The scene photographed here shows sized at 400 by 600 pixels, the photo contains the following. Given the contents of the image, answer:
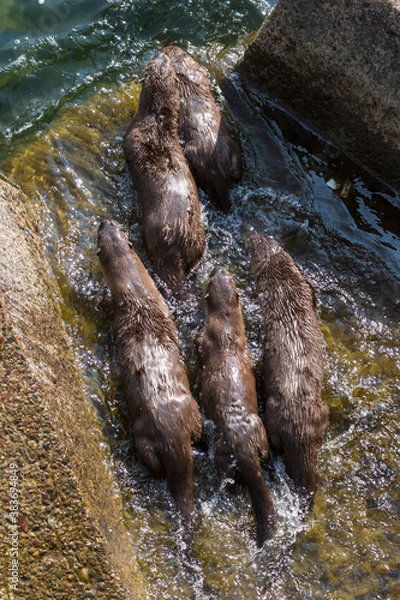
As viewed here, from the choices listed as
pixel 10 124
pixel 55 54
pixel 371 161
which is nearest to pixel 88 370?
pixel 10 124

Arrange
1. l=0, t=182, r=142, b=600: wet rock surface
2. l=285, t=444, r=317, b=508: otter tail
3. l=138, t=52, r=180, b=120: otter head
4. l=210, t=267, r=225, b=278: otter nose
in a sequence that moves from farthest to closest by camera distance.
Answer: l=138, t=52, r=180, b=120: otter head
l=210, t=267, r=225, b=278: otter nose
l=285, t=444, r=317, b=508: otter tail
l=0, t=182, r=142, b=600: wet rock surface

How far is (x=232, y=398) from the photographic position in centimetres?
393

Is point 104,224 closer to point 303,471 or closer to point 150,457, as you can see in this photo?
→ point 150,457

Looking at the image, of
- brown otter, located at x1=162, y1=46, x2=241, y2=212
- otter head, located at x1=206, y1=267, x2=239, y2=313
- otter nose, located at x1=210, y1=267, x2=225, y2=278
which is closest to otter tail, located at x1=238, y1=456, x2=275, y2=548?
otter head, located at x1=206, y1=267, x2=239, y2=313

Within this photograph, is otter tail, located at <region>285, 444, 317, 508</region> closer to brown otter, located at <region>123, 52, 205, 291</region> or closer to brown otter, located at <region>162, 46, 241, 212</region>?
brown otter, located at <region>123, 52, 205, 291</region>

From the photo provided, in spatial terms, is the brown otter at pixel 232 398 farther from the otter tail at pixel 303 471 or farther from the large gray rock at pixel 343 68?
the large gray rock at pixel 343 68

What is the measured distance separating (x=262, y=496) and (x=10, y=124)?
365 cm

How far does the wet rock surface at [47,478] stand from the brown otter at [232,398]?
64cm

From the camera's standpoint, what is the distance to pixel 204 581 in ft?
11.2

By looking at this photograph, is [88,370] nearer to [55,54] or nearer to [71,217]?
[71,217]

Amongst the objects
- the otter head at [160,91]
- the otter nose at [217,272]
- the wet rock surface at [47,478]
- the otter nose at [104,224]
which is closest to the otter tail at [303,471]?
the wet rock surface at [47,478]

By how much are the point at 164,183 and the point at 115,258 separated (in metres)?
0.73

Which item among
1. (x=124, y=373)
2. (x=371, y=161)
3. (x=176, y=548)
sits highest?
(x=371, y=161)

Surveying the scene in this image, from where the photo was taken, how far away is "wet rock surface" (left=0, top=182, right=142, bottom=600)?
301 centimetres
